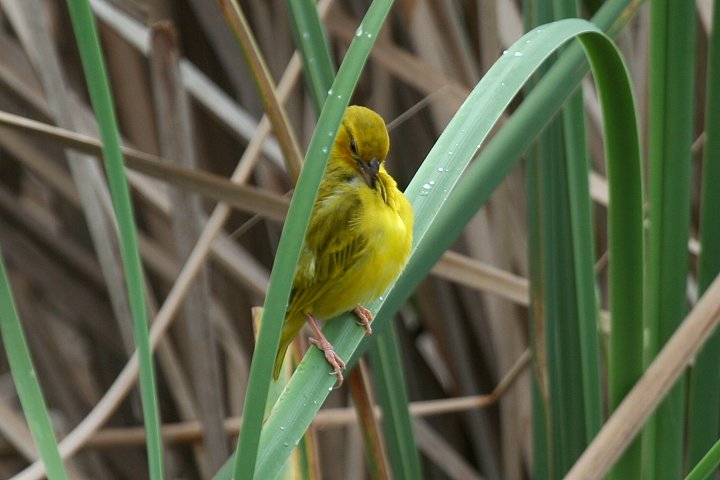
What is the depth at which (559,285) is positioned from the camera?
1.31m

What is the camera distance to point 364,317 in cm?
116

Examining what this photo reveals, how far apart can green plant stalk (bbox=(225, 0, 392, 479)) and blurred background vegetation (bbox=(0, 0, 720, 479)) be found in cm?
110

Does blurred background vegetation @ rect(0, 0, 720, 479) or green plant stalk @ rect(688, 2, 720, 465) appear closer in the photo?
green plant stalk @ rect(688, 2, 720, 465)

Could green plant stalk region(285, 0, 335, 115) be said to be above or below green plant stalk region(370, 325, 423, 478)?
above

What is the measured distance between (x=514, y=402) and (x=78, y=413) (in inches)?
38.7

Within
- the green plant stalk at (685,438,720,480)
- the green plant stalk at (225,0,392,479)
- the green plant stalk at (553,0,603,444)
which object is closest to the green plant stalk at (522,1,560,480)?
the green plant stalk at (553,0,603,444)

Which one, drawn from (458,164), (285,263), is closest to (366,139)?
(458,164)

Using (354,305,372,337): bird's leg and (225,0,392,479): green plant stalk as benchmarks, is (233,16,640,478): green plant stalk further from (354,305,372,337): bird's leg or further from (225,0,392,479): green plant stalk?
(225,0,392,479): green plant stalk

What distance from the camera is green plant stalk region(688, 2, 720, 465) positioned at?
119 cm

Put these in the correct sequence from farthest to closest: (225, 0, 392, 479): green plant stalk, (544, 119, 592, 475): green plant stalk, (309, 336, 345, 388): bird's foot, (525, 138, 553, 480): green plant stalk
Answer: (525, 138, 553, 480): green plant stalk → (544, 119, 592, 475): green plant stalk → (309, 336, 345, 388): bird's foot → (225, 0, 392, 479): green plant stalk

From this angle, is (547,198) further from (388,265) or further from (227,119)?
(227,119)

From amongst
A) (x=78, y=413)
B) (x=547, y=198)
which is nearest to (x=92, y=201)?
(x=78, y=413)

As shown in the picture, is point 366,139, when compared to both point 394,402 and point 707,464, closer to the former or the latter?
point 394,402

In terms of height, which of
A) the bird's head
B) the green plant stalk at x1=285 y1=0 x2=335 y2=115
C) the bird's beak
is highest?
the green plant stalk at x1=285 y1=0 x2=335 y2=115
